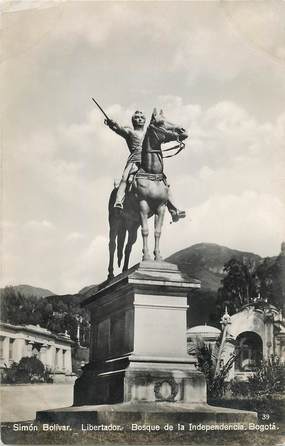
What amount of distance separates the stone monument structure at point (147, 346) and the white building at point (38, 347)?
81.8 inches

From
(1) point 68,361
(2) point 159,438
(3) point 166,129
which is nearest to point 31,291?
(1) point 68,361

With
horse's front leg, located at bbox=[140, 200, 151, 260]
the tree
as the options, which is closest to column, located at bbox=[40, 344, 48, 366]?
the tree

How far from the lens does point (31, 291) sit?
49.4 feet

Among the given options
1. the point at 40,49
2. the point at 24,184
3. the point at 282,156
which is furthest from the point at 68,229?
the point at 282,156

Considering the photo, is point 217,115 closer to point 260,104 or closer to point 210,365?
point 260,104

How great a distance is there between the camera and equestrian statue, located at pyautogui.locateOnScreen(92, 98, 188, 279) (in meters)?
12.9

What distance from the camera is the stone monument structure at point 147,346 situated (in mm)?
11234

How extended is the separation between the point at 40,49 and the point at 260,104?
444 centimetres

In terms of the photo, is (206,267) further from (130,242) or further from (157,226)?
(157,226)

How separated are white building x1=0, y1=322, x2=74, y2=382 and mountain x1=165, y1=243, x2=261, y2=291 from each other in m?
3.67

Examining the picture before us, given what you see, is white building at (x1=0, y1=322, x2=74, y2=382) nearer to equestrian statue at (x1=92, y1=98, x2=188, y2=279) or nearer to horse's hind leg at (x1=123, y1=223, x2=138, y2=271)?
horse's hind leg at (x1=123, y1=223, x2=138, y2=271)

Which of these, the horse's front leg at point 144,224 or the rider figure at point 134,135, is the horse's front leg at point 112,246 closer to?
the rider figure at point 134,135

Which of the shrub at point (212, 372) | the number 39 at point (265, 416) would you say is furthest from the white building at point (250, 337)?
the number 39 at point (265, 416)

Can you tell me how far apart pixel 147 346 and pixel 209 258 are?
7752 millimetres
